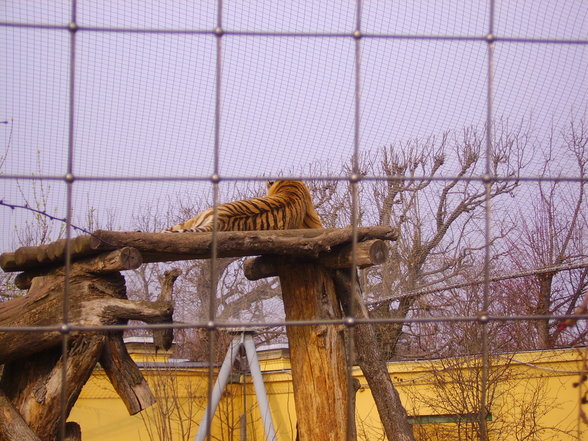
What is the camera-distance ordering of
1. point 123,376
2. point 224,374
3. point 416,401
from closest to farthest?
point 123,376 → point 224,374 → point 416,401

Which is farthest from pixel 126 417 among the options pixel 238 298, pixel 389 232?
pixel 389 232

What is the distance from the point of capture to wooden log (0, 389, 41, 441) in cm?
307

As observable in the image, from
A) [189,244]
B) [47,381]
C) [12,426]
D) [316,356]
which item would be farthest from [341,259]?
[12,426]

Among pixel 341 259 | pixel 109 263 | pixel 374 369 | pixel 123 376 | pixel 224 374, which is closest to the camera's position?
pixel 109 263

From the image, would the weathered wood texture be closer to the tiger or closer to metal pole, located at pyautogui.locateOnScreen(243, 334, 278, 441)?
the tiger

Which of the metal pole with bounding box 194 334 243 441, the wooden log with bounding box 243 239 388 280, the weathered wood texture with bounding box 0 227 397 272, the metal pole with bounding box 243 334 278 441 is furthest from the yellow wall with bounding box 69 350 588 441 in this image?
the weathered wood texture with bounding box 0 227 397 272

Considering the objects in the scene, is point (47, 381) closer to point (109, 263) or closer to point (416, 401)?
point (109, 263)

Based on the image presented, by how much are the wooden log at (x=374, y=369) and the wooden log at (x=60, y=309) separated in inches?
39.9

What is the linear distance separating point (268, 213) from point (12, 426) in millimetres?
2083

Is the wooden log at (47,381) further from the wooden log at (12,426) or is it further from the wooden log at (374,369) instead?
the wooden log at (374,369)

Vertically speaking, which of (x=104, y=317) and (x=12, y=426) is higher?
(x=104, y=317)

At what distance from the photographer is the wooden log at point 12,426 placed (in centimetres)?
307

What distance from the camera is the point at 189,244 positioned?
10.6 feet

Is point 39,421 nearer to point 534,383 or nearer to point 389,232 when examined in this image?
point 389,232
